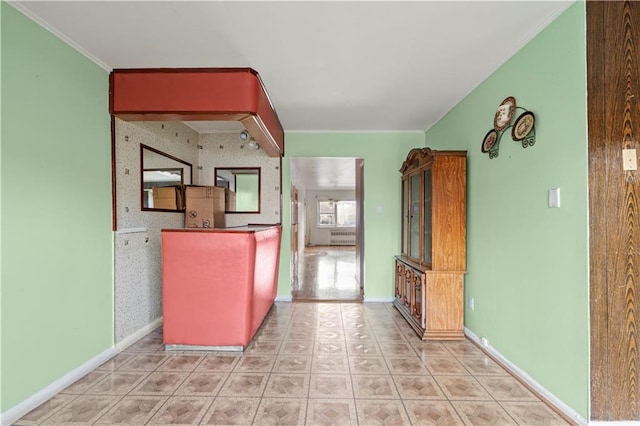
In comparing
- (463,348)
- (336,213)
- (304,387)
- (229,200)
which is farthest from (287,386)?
(336,213)

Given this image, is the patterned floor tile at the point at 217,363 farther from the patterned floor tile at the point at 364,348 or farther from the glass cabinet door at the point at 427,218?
the glass cabinet door at the point at 427,218

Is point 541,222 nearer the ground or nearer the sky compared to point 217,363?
nearer the sky

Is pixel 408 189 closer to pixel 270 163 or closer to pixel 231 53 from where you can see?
pixel 270 163

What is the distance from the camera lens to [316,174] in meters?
8.11

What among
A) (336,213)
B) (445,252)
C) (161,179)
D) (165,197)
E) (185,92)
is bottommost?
(445,252)

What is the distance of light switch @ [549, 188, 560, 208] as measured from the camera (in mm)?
1859

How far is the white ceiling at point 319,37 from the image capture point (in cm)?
181

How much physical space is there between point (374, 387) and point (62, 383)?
2.17 meters

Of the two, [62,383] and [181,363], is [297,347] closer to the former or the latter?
[181,363]

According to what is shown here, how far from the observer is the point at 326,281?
554 centimetres

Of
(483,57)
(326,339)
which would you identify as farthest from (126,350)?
(483,57)

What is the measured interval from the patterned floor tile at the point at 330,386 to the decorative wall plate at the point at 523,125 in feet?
7.10

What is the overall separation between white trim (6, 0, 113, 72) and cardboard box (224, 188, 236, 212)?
205 centimetres

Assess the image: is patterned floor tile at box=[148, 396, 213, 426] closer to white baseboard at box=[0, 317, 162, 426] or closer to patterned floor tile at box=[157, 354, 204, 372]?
patterned floor tile at box=[157, 354, 204, 372]
